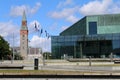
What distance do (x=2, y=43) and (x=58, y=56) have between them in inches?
921

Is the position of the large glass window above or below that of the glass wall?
above

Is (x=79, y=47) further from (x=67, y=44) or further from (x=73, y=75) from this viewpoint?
(x=73, y=75)

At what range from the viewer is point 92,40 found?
124m

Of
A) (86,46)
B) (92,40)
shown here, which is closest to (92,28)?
(92,40)

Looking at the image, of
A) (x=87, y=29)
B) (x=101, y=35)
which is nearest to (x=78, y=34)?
(x=87, y=29)

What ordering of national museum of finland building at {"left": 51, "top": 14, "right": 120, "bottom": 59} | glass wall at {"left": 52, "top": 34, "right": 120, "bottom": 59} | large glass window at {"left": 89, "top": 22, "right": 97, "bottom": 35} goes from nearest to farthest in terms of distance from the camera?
glass wall at {"left": 52, "top": 34, "right": 120, "bottom": 59} < national museum of finland building at {"left": 51, "top": 14, "right": 120, "bottom": 59} < large glass window at {"left": 89, "top": 22, "right": 97, "bottom": 35}

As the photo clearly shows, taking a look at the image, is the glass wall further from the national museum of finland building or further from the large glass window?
the large glass window

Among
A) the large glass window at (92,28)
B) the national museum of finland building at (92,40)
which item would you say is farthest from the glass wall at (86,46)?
the large glass window at (92,28)

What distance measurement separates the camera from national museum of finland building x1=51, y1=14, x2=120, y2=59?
12162 centimetres

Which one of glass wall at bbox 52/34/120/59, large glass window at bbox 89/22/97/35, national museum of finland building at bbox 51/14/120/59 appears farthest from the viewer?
large glass window at bbox 89/22/97/35

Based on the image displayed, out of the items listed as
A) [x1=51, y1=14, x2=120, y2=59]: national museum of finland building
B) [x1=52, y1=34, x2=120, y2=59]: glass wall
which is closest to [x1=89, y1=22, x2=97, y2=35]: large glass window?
[x1=51, y1=14, x2=120, y2=59]: national museum of finland building

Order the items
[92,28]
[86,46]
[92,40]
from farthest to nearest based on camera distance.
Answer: [92,28], [86,46], [92,40]

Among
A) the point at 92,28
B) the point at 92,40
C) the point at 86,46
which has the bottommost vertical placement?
the point at 86,46

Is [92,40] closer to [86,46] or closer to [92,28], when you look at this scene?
[86,46]
